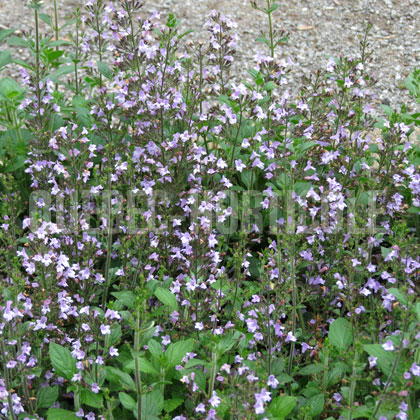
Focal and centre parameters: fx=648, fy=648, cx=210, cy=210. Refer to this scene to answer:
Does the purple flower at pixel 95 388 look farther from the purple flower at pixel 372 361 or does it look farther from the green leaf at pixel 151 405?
the purple flower at pixel 372 361

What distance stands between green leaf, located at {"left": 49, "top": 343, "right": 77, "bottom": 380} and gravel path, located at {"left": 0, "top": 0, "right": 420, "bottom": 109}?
200 inches

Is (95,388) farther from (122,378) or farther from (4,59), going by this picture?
(4,59)

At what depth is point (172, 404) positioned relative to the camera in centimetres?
331

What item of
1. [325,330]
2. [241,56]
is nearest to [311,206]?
[325,330]

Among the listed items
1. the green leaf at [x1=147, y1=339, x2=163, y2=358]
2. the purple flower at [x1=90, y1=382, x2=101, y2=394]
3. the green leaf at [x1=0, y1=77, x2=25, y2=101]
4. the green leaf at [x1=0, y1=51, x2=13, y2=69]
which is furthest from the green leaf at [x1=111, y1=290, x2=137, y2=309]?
the green leaf at [x1=0, y1=51, x2=13, y2=69]

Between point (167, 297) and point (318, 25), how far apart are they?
627cm

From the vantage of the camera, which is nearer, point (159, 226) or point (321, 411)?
point (321, 411)

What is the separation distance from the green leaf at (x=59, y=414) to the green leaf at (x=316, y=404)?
118 centimetres

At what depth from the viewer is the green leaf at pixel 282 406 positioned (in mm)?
3141

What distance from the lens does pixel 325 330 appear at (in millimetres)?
3896

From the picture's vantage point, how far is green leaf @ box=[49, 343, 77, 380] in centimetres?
329

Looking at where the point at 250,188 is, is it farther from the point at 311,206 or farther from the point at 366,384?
the point at 366,384

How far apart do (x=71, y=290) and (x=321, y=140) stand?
1.93 metres

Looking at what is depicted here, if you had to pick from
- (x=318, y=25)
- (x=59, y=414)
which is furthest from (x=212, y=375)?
(x=318, y=25)
